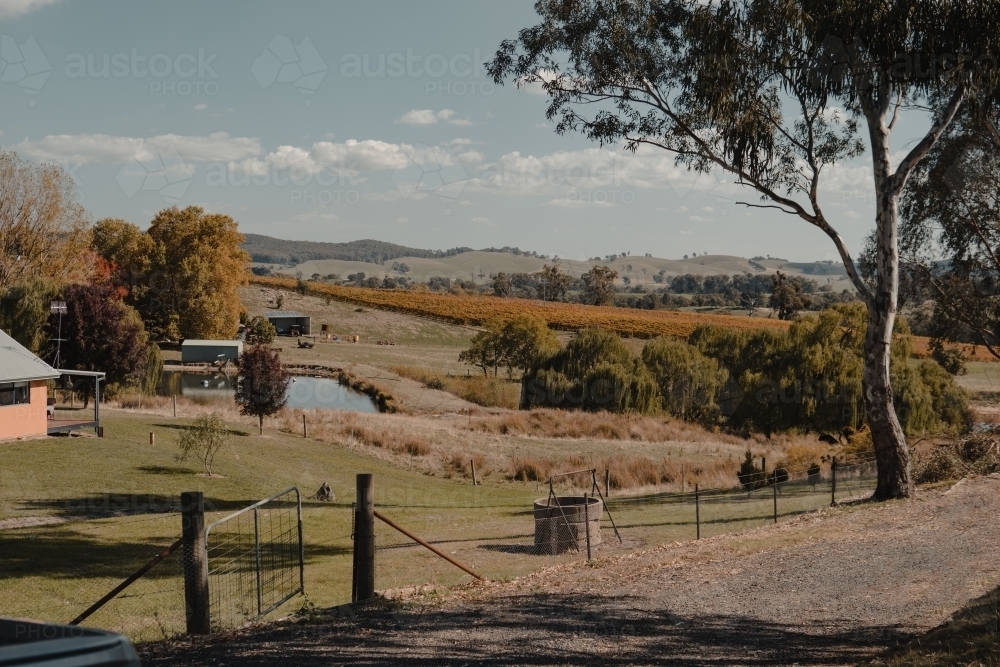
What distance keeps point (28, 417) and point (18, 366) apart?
1.78 meters

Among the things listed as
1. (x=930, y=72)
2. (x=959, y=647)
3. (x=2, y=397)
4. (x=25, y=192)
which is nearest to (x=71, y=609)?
(x=959, y=647)

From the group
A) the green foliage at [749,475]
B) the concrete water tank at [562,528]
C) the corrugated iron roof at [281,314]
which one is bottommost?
the green foliage at [749,475]

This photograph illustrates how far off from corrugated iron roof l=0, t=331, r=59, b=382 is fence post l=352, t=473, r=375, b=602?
24.1 metres

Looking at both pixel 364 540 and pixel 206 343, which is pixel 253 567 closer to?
pixel 364 540

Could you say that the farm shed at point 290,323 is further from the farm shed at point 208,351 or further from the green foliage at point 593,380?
the green foliage at point 593,380

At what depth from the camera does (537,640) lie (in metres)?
8.36

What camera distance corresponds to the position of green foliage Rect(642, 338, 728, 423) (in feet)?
193

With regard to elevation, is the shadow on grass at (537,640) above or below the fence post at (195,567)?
below

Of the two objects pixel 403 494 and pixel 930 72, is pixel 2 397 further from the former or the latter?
pixel 930 72

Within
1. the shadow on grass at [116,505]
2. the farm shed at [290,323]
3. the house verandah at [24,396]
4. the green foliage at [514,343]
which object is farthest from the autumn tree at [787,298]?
the shadow on grass at [116,505]

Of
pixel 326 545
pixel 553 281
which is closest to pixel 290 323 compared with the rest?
pixel 553 281

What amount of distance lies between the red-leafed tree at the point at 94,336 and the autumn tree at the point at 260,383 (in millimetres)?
11059

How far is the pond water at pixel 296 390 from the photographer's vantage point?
57.5 meters

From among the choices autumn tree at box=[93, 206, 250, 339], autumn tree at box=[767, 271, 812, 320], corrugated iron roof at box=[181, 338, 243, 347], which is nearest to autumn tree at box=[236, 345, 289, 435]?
corrugated iron roof at box=[181, 338, 243, 347]
